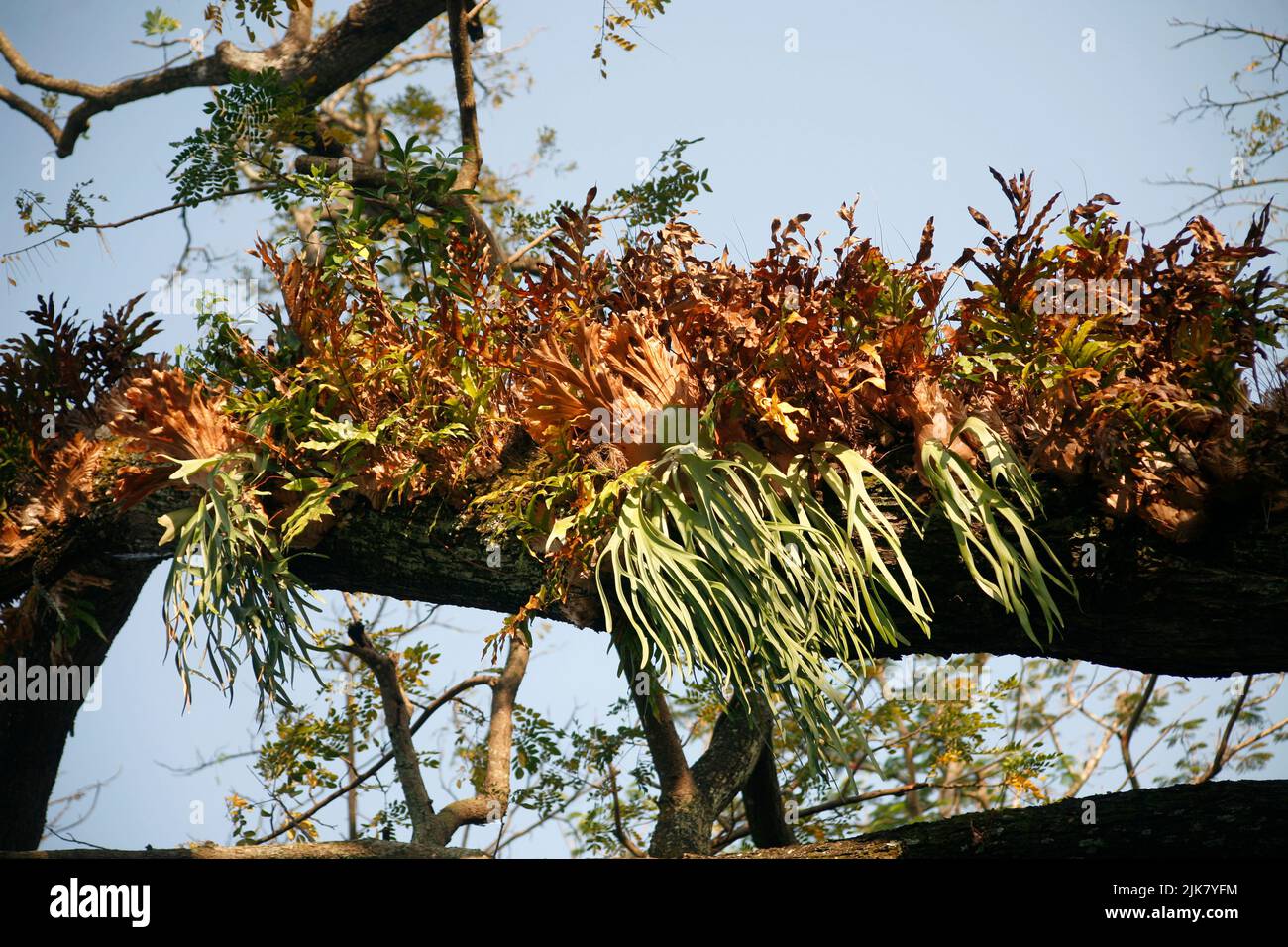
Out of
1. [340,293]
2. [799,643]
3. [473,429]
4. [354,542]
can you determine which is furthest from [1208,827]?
[340,293]

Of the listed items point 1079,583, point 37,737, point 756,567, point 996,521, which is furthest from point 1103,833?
point 37,737

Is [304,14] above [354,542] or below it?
above

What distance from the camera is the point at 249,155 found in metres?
4.70

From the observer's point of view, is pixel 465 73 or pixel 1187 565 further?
pixel 465 73

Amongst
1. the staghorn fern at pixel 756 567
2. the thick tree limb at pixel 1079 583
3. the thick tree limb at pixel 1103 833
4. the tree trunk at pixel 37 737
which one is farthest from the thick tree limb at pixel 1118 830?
the tree trunk at pixel 37 737

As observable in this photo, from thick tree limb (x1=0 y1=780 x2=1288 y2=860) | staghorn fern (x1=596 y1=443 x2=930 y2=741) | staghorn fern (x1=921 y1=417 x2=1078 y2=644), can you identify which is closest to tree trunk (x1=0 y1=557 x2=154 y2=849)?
thick tree limb (x1=0 y1=780 x2=1288 y2=860)

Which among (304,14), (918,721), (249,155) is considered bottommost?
(918,721)

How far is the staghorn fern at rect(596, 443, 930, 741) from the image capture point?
8.02ft

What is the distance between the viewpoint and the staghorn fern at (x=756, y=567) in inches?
96.2

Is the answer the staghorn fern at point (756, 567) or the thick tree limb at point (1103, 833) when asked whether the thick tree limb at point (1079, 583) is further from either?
the thick tree limb at point (1103, 833)

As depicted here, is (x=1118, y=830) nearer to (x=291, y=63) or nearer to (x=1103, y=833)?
(x=1103, y=833)

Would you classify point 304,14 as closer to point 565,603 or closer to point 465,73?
point 465,73
